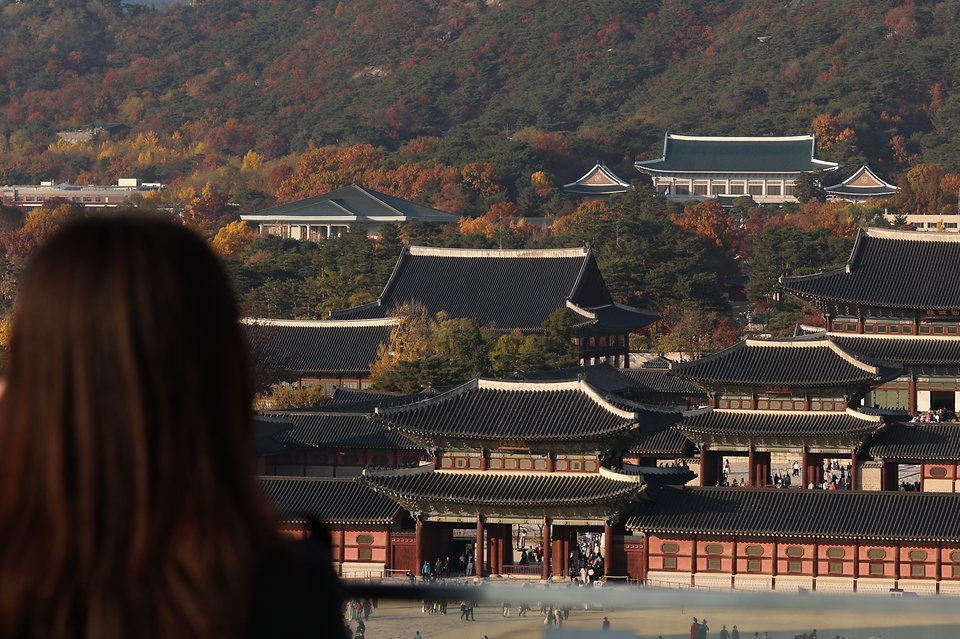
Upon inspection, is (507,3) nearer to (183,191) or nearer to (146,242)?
(183,191)

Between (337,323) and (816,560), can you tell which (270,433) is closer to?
(337,323)

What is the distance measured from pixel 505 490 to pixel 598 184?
78959mm

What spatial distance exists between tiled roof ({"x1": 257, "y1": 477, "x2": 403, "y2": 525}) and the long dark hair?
24169mm

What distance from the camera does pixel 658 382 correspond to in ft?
132

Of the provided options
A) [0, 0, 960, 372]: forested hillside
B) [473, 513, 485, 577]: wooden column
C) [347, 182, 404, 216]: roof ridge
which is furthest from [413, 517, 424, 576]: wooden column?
[347, 182, 404, 216]: roof ridge

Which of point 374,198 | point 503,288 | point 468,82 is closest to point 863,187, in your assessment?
point 374,198

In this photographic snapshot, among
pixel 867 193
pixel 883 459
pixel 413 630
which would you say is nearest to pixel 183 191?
pixel 867 193

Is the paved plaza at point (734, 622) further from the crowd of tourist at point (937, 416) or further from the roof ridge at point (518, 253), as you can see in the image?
the roof ridge at point (518, 253)

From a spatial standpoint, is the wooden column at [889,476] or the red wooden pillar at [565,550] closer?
the red wooden pillar at [565,550]

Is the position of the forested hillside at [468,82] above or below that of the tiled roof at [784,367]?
A: above

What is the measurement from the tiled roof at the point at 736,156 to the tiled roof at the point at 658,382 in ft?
212

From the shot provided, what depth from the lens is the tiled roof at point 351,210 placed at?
272 ft

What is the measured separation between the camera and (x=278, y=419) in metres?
34.3

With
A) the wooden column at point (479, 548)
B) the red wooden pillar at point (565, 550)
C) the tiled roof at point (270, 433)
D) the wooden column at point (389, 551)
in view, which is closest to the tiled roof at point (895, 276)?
the tiled roof at point (270, 433)
